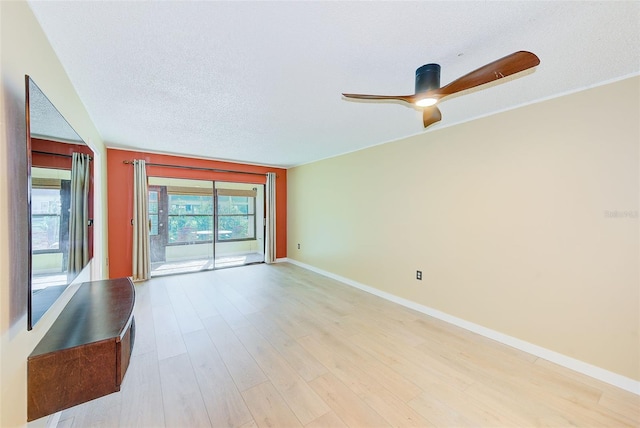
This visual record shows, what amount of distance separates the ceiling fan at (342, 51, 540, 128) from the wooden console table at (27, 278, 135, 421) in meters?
2.02

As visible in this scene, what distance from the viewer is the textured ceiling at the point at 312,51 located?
1.32 meters

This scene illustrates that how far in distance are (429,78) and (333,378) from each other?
235cm

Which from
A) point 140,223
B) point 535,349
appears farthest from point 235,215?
point 535,349

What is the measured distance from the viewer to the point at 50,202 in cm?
135

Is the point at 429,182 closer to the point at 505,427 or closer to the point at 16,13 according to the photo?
the point at 505,427

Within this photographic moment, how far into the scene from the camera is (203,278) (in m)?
4.76

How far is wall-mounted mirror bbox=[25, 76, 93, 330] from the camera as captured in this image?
1160mm

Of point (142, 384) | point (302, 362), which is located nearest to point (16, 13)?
point (142, 384)

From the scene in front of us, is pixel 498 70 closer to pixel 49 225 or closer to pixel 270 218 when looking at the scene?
pixel 49 225

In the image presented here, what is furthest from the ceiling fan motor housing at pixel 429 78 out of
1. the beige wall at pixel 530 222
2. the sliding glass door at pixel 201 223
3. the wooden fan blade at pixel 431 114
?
the sliding glass door at pixel 201 223

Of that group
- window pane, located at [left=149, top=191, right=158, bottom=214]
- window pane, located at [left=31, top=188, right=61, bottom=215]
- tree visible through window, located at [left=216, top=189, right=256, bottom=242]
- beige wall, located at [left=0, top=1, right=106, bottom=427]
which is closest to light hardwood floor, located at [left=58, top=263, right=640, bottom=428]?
beige wall, located at [left=0, top=1, right=106, bottom=427]

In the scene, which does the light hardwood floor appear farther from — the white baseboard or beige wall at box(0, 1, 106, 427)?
beige wall at box(0, 1, 106, 427)

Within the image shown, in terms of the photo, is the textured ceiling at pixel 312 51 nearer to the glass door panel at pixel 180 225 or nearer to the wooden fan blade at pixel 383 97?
the wooden fan blade at pixel 383 97

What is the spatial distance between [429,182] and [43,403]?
3.68m
